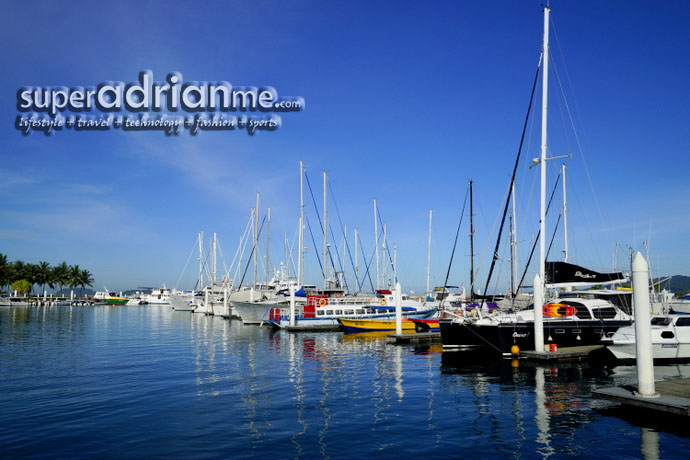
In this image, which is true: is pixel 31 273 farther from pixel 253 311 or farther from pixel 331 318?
pixel 331 318

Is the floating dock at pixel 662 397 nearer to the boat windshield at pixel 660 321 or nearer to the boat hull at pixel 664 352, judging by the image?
the boat hull at pixel 664 352

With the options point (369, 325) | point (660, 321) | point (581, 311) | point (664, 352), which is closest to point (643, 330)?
point (664, 352)

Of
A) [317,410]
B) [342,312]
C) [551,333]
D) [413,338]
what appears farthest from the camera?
[342,312]

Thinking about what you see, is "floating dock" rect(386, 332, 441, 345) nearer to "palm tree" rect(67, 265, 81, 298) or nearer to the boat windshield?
the boat windshield

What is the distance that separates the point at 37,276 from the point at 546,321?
524ft

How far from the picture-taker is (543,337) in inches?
1093

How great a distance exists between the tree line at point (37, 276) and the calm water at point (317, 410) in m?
129

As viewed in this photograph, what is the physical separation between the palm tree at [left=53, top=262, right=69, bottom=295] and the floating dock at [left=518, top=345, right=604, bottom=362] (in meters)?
163

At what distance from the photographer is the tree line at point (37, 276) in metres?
137

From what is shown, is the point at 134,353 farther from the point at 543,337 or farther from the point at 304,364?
the point at 543,337

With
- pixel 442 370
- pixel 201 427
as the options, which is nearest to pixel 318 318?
pixel 442 370

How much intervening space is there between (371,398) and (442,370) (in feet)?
26.3

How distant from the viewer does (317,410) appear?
16.3 meters

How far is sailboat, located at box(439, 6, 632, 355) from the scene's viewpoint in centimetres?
2836
